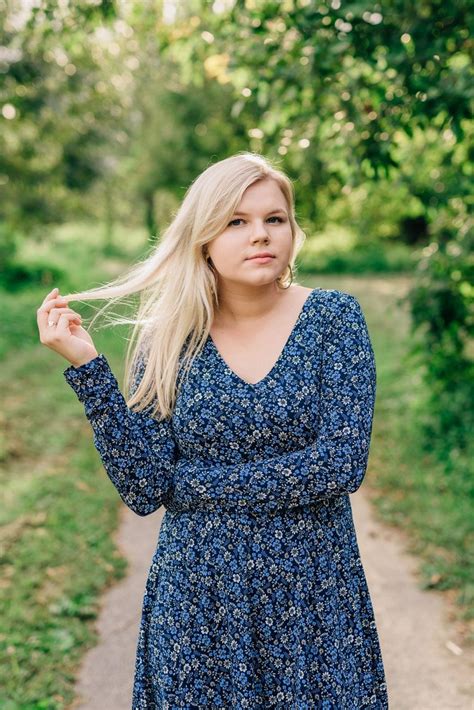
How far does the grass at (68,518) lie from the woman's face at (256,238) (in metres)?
0.49

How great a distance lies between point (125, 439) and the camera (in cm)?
199

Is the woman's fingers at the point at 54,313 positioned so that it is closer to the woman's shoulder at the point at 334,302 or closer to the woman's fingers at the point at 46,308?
the woman's fingers at the point at 46,308

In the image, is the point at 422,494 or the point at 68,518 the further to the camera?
the point at 422,494

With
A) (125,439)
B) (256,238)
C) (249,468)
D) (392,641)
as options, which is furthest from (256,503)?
(392,641)

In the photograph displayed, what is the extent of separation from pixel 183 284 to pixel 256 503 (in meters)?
0.67

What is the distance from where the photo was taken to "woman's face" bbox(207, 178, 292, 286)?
2037 mm

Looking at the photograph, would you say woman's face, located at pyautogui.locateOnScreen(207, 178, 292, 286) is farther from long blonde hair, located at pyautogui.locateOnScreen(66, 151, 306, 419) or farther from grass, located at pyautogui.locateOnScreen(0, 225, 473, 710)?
grass, located at pyautogui.locateOnScreen(0, 225, 473, 710)

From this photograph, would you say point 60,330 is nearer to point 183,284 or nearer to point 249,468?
point 183,284

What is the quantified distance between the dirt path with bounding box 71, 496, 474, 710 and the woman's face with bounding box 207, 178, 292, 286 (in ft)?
7.75

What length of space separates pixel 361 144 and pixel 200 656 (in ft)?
9.84

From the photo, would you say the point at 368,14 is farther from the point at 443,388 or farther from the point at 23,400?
the point at 23,400

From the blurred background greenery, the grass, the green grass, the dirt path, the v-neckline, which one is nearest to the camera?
the v-neckline

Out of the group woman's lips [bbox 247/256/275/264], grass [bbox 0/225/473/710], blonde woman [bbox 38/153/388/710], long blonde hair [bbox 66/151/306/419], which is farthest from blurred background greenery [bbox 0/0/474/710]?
woman's lips [bbox 247/256/275/264]

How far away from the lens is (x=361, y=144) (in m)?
4.18
